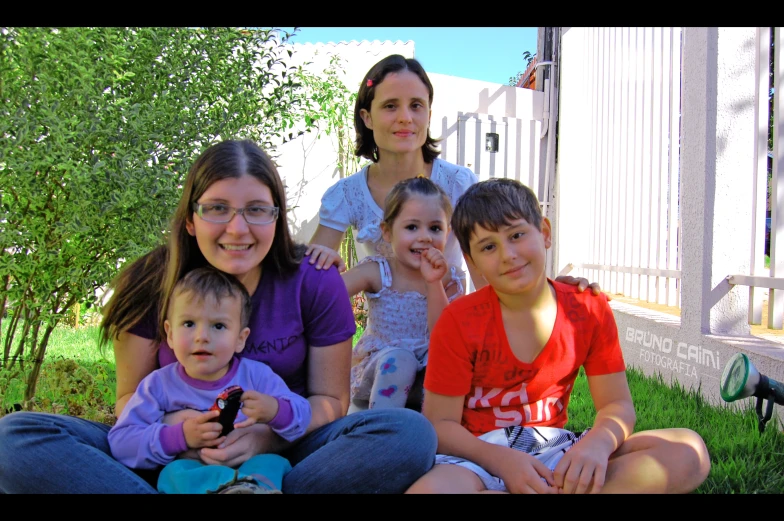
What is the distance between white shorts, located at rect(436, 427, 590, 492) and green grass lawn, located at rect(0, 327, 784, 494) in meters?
0.73

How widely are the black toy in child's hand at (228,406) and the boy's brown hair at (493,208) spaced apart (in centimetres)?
95

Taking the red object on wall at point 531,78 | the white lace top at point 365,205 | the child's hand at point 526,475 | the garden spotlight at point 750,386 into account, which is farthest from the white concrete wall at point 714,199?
the red object on wall at point 531,78

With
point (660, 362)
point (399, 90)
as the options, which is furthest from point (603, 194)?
point (399, 90)

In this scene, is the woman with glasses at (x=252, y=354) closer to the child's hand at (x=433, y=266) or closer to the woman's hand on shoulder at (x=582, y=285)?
the child's hand at (x=433, y=266)

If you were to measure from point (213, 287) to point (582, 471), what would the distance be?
4.09 ft

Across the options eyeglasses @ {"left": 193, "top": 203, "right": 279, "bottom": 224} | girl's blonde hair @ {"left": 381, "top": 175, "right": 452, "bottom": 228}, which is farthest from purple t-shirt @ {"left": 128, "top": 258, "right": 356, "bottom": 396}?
girl's blonde hair @ {"left": 381, "top": 175, "right": 452, "bottom": 228}

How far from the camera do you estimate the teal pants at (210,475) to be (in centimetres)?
177

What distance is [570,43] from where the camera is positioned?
7.51 meters

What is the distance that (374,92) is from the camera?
319 cm

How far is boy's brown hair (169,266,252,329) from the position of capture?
2037mm

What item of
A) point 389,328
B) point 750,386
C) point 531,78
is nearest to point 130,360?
point 389,328

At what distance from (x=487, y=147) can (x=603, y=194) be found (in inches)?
75.1

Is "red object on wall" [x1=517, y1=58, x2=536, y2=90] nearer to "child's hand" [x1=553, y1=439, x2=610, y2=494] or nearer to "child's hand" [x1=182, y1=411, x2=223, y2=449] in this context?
"child's hand" [x1=553, y1=439, x2=610, y2=494]
